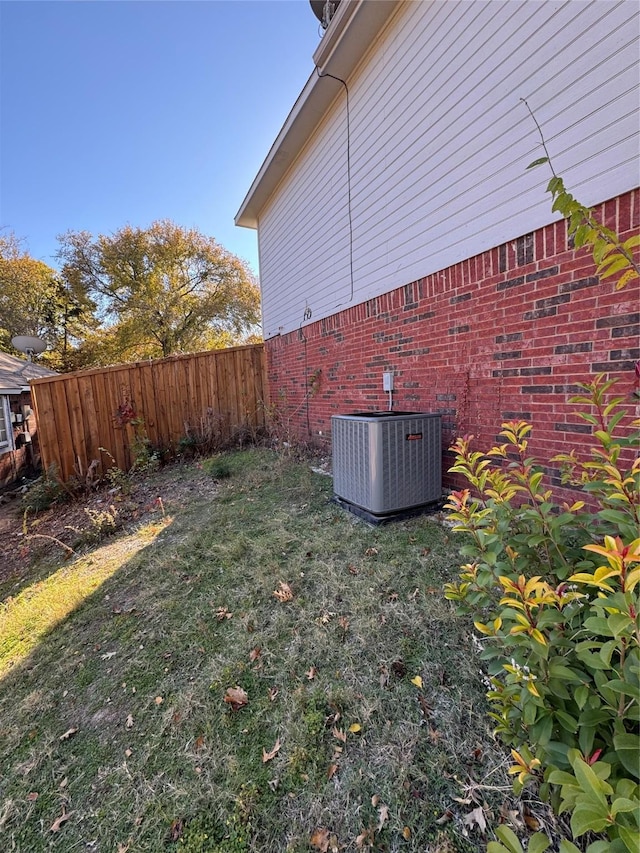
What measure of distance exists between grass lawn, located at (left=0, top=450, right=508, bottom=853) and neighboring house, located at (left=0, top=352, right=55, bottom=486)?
321 inches

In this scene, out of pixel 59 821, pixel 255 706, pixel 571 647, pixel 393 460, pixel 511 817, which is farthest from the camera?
pixel 393 460

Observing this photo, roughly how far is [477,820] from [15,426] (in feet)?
41.6

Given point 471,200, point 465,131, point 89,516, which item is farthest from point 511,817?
point 89,516

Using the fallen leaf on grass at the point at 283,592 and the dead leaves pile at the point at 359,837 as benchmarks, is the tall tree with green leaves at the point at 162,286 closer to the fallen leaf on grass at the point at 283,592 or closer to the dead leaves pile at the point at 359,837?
the fallen leaf on grass at the point at 283,592

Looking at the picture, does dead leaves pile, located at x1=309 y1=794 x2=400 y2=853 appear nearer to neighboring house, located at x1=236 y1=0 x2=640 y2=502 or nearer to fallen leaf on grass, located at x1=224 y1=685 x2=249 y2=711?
fallen leaf on grass, located at x1=224 y1=685 x2=249 y2=711

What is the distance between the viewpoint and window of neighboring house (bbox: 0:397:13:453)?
9.28 metres

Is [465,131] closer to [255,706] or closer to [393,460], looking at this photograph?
[393,460]

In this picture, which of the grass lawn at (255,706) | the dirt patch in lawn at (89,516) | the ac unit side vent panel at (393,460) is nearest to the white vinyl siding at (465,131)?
the ac unit side vent panel at (393,460)

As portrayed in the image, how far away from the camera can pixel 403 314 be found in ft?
13.0

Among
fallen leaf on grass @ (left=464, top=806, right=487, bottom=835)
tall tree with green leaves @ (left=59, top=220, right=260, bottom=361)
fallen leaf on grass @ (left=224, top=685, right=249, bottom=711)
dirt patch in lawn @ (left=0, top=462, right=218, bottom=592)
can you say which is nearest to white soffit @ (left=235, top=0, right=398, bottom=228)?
dirt patch in lawn @ (left=0, top=462, right=218, bottom=592)

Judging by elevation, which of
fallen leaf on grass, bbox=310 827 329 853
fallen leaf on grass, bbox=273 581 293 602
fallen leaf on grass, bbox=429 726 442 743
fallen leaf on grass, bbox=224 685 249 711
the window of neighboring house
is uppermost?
the window of neighboring house

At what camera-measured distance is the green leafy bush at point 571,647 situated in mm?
741

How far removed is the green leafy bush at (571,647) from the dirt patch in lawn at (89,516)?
3988mm

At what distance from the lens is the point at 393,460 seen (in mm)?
3051
